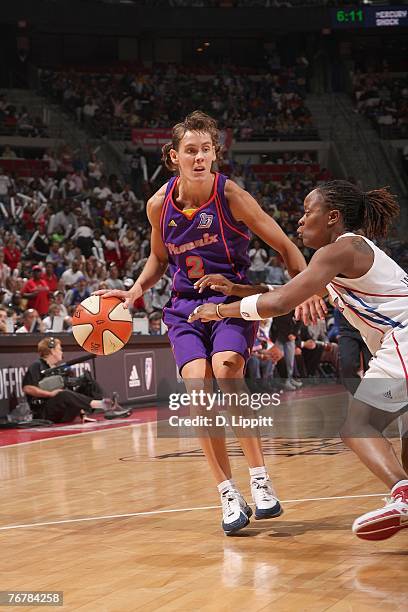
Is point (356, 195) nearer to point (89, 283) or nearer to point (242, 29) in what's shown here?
point (89, 283)

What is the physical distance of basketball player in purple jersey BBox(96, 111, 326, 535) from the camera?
4980 millimetres

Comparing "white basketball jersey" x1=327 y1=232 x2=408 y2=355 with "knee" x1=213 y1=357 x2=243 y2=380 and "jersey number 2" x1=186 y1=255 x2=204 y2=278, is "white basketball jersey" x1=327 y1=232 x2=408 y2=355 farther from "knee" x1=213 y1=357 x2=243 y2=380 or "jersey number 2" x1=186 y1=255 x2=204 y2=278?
"jersey number 2" x1=186 y1=255 x2=204 y2=278

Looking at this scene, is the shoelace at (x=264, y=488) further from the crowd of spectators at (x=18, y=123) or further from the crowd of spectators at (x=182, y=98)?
the crowd of spectators at (x=182, y=98)

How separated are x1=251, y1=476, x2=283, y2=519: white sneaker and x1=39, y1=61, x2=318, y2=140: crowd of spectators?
76.2 ft

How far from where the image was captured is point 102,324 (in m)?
5.38

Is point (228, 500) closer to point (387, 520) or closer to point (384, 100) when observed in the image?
point (387, 520)

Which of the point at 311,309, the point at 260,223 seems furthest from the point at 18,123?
the point at 311,309

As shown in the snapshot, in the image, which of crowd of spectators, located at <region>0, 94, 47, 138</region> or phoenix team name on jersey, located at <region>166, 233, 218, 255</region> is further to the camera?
crowd of spectators, located at <region>0, 94, 47, 138</region>

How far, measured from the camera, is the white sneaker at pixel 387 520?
13.0 ft

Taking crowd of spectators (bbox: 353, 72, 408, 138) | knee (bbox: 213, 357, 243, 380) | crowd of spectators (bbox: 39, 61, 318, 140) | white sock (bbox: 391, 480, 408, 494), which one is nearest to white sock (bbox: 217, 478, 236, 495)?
knee (bbox: 213, 357, 243, 380)

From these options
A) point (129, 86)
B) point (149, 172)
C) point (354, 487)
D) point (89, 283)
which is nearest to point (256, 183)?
point (149, 172)

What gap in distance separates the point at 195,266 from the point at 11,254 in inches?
477

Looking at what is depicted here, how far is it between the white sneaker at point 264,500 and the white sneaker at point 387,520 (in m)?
0.94

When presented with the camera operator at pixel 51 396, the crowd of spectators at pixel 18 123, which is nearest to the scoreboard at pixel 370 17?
the crowd of spectators at pixel 18 123
